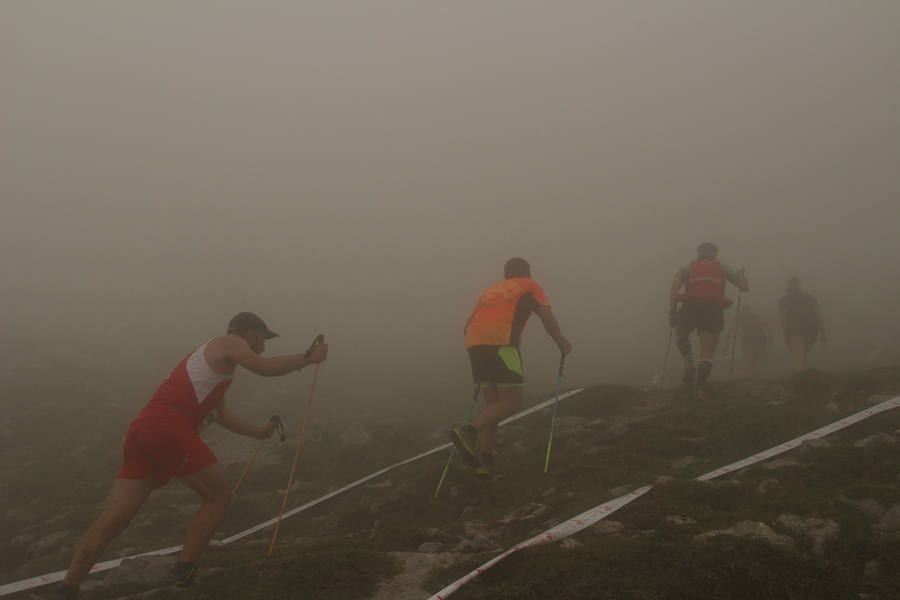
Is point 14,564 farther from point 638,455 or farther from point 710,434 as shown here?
point 710,434

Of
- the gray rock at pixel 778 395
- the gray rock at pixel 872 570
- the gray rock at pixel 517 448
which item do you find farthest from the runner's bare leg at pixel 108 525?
the gray rock at pixel 778 395

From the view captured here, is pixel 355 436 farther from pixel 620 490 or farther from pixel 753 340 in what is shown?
pixel 753 340

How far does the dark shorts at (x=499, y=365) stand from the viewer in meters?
9.23

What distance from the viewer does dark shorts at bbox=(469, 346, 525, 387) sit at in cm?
923

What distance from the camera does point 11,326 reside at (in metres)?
33.5

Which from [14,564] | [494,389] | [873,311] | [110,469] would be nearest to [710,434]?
[494,389]

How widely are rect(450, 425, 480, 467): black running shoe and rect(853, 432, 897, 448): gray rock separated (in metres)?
4.76

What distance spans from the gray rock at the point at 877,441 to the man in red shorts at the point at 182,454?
6606 millimetres

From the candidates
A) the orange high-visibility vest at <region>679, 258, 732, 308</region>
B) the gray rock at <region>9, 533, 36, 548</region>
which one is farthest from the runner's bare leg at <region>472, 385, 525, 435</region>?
the gray rock at <region>9, 533, 36, 548</region>

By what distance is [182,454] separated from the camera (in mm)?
6238

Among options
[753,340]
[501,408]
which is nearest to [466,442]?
[501,408]

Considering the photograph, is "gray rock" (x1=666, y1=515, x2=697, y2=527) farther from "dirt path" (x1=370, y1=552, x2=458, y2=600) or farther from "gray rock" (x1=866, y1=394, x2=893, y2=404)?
"gray rock" (x1=866, y1=394, x2=893, y2=404)

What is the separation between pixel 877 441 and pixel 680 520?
3360mm

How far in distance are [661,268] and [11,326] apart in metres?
62.8
